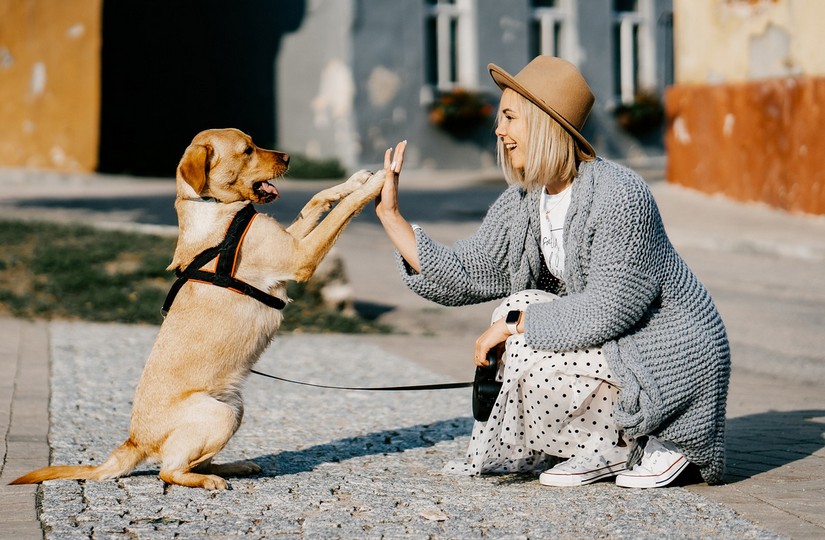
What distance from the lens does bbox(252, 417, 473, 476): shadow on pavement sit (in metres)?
4.97

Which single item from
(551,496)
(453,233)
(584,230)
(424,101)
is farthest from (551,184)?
(424,101)

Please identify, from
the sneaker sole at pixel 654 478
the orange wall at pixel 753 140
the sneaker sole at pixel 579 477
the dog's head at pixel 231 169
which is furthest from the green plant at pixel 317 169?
the sneaker sole at pixel 654 478

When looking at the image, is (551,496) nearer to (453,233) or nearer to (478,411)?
(478,411)

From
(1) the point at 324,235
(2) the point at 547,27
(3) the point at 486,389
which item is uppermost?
(2) the point at 547,27

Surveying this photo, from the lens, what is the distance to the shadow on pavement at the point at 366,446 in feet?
16.3

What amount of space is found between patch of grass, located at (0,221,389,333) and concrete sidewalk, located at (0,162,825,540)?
443mm

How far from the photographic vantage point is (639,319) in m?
4.31

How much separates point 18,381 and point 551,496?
3.72 metres

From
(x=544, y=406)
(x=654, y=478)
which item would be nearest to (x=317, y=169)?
(x=544, y=406)

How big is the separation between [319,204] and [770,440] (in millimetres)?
2484

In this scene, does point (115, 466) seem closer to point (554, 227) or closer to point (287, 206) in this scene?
point (554, 227)

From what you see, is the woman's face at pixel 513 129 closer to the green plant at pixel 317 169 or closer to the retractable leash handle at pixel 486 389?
the retractable leash handle at pixel 486 389

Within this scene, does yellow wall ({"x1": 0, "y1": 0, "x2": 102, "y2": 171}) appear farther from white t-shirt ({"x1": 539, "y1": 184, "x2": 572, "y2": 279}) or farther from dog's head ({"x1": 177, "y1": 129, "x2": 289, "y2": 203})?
white t-shirt ({"x1": 539, "y1": 184, "x2": 572, "y2": 279})

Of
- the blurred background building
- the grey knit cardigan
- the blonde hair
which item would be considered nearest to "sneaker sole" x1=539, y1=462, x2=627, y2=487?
the grey knit cardigan
